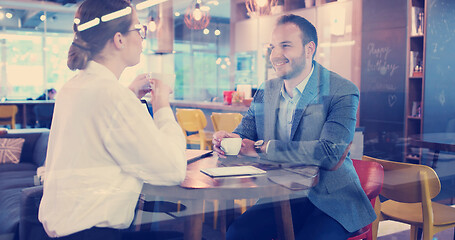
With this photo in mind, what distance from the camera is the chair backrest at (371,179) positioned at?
5.89 ft

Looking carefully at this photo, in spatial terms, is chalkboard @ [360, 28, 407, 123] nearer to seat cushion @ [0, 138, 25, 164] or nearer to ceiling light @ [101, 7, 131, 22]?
seat cushion @ [0, 138, 25, 164]

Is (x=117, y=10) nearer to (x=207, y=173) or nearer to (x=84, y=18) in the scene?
(x=84, y=18)

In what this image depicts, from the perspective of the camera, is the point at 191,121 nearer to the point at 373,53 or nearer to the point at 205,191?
the point at 373,53

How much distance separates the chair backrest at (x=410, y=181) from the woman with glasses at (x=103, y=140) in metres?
1.20

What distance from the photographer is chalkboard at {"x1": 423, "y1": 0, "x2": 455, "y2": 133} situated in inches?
154

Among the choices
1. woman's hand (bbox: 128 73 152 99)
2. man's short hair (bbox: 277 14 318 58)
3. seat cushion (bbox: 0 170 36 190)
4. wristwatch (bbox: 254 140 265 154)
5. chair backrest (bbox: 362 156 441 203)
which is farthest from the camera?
seat cushion (bbox: 0 170 36 190)

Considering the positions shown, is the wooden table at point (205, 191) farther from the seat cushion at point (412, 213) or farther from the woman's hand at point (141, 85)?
the seat cushion at point (412, 213)

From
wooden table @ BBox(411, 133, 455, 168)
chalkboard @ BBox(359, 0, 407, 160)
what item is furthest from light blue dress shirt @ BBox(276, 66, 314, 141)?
chalkboard @ BBox(359, 0, 407, 160)

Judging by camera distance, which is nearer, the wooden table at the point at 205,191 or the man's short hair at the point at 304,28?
the wooden table at the point at 205,191

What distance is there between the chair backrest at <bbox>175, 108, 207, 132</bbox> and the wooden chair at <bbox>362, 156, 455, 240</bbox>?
2.40 meters

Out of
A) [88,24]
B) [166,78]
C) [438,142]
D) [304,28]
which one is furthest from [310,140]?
[438,142]

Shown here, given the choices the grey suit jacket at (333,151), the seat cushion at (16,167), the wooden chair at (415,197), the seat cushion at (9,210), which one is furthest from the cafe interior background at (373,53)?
the grey suit jacket at (333,151)

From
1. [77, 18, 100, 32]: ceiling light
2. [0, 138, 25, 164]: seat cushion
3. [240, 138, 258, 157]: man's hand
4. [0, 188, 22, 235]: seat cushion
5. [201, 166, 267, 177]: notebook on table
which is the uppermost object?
[77, 18, 100, 32]: ceiling light

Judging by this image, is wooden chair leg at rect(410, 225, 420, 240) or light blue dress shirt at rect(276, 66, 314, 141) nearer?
light blue dress shirt at rect(276, 66, 314, 141)
